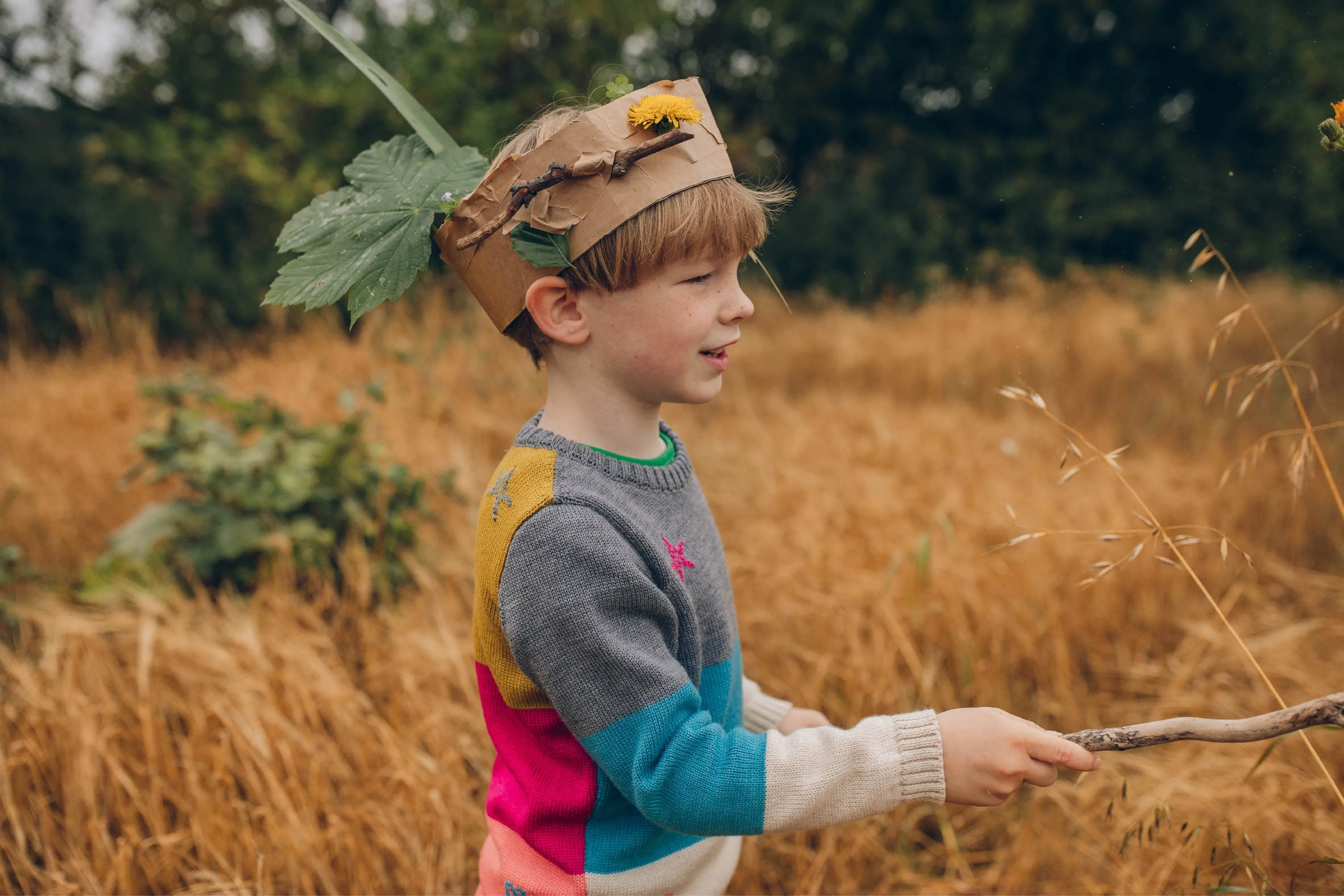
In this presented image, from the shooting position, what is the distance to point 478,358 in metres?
4.87

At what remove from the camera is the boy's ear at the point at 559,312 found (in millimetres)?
1116

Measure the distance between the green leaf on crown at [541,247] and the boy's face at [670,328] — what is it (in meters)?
0.06

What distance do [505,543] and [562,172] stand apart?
1.38ft

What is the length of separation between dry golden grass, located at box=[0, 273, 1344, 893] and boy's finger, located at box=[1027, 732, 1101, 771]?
38 cm

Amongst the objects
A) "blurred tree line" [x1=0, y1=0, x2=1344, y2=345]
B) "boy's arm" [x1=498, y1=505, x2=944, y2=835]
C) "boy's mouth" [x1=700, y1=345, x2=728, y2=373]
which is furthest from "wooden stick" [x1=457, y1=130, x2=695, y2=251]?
"blurred tree line" [x1=0, y1=0, x2=1344, y2=345]

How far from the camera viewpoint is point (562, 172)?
1056 mm

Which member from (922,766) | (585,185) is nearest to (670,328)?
(585,185)

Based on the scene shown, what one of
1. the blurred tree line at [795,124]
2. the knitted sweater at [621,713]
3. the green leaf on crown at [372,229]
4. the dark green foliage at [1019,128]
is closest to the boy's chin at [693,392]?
the knitted sweater at [621,713]

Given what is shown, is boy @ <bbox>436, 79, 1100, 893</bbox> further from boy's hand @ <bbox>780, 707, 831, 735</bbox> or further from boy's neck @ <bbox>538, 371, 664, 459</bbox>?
boy's hand @ <bbox>780, 707, 831, 735</bbox>

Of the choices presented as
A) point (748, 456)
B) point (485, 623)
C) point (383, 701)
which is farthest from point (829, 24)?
point (485, 623)

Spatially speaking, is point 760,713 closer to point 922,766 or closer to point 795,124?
point 922,766

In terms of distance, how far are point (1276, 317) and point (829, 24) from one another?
542cm

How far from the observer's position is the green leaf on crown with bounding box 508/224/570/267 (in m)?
1.07

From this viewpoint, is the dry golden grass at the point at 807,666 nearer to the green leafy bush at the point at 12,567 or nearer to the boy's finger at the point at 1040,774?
the green leafy bush at the point at 12,567
